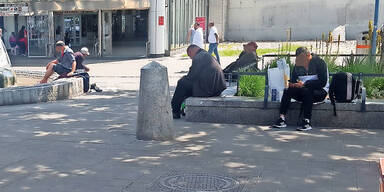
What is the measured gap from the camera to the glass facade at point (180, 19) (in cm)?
A: 2364

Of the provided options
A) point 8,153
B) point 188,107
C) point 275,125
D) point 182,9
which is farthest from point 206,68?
point 182,9

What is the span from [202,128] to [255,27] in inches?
1039

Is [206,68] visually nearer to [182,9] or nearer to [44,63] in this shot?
[44,63]

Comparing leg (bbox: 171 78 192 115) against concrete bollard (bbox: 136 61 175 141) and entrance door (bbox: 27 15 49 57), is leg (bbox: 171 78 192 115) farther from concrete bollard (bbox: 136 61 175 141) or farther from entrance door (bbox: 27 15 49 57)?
entrance door (bbox: 27 15 49 57)

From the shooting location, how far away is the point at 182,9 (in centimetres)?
2553

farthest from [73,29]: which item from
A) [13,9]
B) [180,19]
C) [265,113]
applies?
[265,113]

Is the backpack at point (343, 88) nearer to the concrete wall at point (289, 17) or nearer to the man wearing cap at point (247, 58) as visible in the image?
the man wearing cap at point (247, 58)

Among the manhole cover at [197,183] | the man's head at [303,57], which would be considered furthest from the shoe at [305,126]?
the manhole cover at [197,183]

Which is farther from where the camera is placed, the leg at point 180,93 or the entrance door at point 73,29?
the entrance door at point 73,29

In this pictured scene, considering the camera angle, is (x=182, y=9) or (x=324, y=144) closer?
(x=324, y=144)

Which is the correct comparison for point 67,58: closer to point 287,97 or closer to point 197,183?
point 287,97

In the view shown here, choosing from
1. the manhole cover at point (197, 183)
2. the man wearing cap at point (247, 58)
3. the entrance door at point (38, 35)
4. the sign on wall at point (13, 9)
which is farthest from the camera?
the entrance door at point (38, 35)

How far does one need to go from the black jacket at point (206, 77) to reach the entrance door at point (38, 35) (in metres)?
16.1

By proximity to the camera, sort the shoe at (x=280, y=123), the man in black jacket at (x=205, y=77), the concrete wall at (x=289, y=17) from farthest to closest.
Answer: the concrete wall at (x=289, y=17), the man in black jacket at (x=205, y=77), the shoe at (x=280, y=123)
